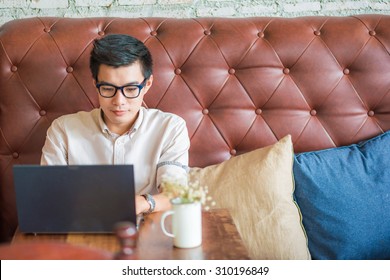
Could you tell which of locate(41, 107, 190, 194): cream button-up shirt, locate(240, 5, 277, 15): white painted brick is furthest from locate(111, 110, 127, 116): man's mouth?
locate(240, 5, 277, 15): white painted brick

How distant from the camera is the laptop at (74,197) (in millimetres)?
1204

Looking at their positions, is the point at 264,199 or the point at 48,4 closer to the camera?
the point at 264,199

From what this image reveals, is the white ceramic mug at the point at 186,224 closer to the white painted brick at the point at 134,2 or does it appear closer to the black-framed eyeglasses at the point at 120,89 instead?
the black-framed eyeglasses at the point at 120,89

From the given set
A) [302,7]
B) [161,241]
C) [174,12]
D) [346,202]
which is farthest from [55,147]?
[302,7]

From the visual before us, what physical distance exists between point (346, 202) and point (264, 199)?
276mm

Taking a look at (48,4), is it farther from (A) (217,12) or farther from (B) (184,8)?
(A) (217,12)

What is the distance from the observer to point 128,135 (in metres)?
1.75

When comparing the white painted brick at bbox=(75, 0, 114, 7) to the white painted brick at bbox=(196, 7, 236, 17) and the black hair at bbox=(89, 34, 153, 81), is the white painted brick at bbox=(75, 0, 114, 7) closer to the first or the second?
the white painted brick at bbox=(196, 7, 236, 17)

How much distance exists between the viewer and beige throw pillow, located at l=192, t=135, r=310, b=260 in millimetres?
1712

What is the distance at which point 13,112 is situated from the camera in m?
1.93

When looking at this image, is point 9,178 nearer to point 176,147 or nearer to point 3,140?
point 3,140

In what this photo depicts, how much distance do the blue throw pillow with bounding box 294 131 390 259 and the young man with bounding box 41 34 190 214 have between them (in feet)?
1.46

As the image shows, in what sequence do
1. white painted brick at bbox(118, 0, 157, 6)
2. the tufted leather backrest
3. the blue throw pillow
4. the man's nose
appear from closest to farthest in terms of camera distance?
the man's nose
the blue throw pillow
the tufted leather backrest
white painted brick at bbox(118, 0, 157, 6)
